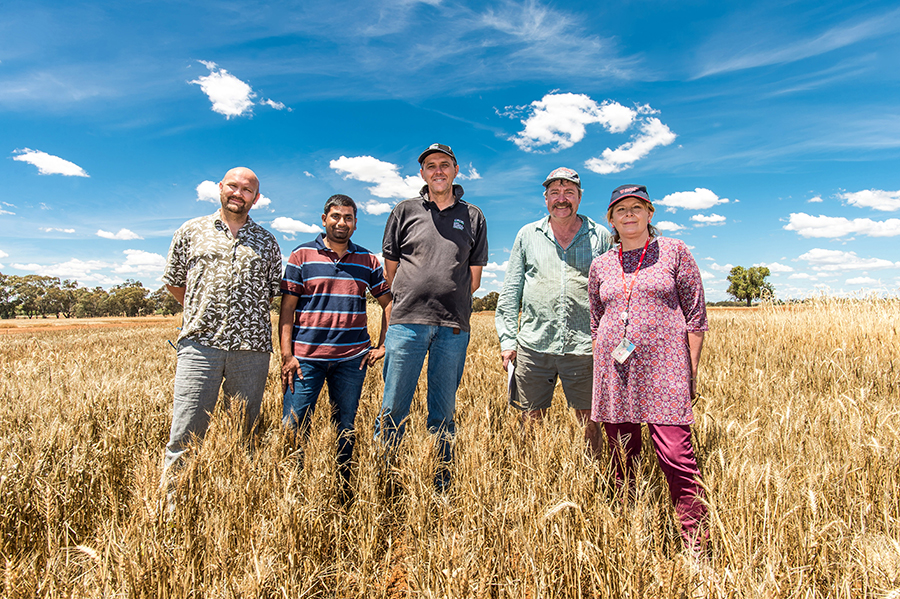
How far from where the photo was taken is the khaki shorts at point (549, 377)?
3113 millimetres

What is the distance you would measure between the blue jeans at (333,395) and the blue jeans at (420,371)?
1.06 ft

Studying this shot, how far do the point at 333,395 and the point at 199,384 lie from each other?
960 millimetres

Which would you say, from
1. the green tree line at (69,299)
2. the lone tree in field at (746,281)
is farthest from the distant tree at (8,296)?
the lone tree in field at (746,281)

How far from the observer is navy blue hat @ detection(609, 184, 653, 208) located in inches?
94.6

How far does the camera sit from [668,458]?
Result: 2.25 metres

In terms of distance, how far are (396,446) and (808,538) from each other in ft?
Answer: 7.86

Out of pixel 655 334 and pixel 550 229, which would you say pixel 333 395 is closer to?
pixel 550 229

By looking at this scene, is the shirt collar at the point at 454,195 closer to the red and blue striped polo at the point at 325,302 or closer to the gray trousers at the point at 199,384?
the red and blue striped polo at the point at 325,302

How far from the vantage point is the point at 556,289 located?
123 inches

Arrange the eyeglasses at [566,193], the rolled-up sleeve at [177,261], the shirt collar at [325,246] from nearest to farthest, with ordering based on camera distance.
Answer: the rolled-up sleeve at [177,261] → the eyeglasses at [566,193] → the shirt collar at [325,246]

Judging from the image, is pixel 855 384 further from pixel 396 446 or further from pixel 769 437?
pixel 396 446

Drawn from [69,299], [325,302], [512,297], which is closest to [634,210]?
[512,297]

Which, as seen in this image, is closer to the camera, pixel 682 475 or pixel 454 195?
pixel 682 475

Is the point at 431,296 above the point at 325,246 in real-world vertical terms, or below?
below
